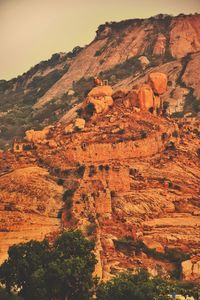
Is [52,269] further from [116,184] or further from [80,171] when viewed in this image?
[80,171]

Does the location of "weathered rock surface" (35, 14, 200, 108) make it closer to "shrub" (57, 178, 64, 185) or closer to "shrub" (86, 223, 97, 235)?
"shrub" (57, 178, 64, 185)

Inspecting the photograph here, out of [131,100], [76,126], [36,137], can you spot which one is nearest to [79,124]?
[76,126]

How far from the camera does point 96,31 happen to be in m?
130

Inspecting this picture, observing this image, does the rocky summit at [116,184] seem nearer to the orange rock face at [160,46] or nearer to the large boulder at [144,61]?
the large boulder at [144,61]

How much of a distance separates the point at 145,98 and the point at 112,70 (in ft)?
162

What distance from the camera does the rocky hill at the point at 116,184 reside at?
183 ft

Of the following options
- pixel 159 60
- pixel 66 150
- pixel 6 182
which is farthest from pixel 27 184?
pixel 159 60

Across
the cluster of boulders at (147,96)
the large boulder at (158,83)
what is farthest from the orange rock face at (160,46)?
the cluster of boulders at (147,96)

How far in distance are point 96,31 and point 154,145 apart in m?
66.4

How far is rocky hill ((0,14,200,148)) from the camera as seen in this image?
103m

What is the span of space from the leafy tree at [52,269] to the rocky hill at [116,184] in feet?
8.60

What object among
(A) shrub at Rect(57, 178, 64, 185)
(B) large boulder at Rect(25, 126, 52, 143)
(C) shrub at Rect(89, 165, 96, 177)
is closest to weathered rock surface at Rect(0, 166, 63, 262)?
(A) shrub at Rect(57, 178, 64, 185)

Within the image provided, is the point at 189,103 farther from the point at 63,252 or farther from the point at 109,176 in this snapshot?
the point at 63,252

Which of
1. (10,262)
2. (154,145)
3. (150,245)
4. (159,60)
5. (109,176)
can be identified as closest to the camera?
(10,262)
